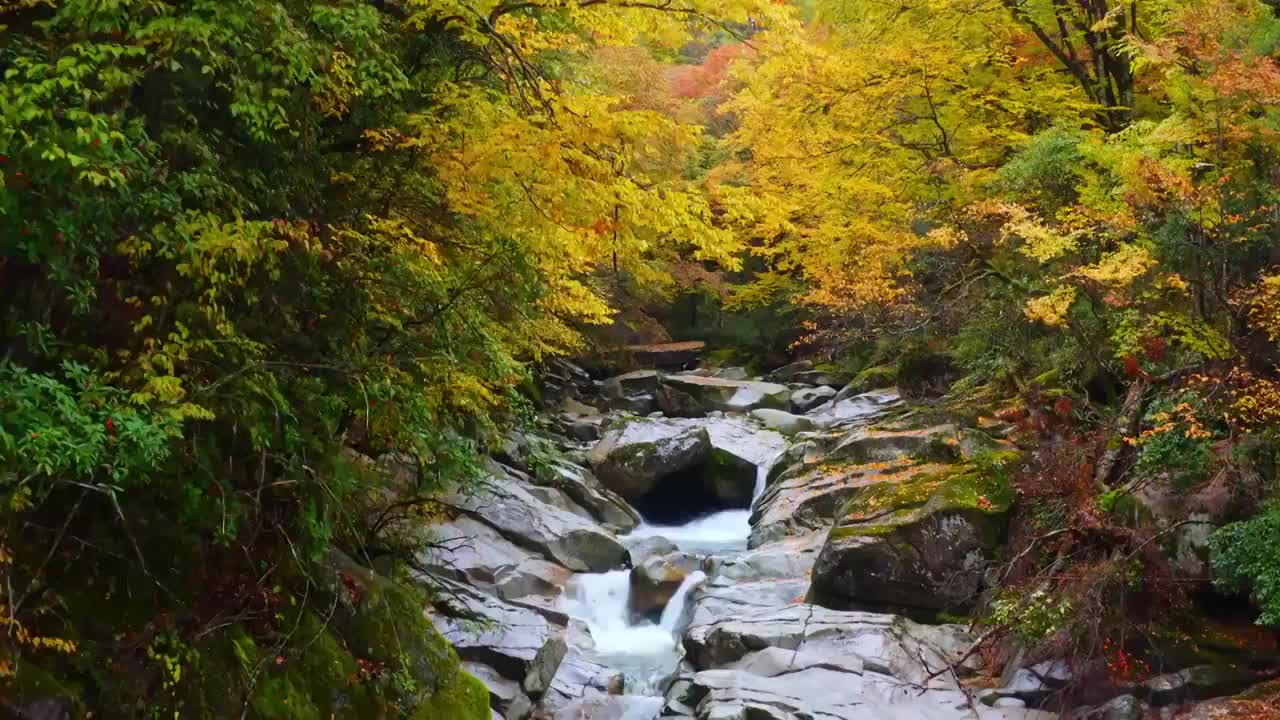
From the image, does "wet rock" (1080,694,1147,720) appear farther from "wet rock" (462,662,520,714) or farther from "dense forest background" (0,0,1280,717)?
"wet rock" (462,662,520,714)

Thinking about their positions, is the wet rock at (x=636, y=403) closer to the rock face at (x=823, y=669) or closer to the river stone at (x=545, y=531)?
the river stone at (x=545, y=531)

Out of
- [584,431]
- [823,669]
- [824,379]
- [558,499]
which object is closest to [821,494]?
[558,499]

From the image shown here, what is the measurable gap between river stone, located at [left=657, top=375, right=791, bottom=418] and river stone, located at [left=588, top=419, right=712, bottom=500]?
4.81 metres

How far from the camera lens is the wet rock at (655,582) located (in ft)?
38.0

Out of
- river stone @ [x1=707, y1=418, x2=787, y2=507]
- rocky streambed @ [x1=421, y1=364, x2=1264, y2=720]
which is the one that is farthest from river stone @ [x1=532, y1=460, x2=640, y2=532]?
river stone @ [x1=707, y1=418, x2=787, y2=507]

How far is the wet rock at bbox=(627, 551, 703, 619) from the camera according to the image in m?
11.6

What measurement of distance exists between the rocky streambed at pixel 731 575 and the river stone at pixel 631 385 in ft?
17.1

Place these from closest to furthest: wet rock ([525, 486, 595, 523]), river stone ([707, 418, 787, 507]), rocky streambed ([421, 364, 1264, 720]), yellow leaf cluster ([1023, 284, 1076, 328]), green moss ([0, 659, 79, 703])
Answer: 1. green moss ([0, 659, 79, 703])
2. rocky streambed ([421, 364, 1264, 720])
3. yellow leaf cluster ([1023, 284, 1076, 328])
4. wet rock ([525, 486, 595, 523])
5. river stone ([707, 418, 787, 507])

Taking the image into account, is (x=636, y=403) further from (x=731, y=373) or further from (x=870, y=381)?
(x=870, y=381)

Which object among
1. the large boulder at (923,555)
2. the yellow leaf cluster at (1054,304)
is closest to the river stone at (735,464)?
the large boulder at (923,555)

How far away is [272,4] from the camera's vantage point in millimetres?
4695

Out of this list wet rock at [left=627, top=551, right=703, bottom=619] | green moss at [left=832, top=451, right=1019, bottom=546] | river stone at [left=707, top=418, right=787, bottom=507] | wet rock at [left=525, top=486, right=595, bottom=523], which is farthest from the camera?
river stone at [left=707, top=418, right=787, bottom=507]

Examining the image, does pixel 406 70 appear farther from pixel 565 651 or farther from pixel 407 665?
pixel 565 651

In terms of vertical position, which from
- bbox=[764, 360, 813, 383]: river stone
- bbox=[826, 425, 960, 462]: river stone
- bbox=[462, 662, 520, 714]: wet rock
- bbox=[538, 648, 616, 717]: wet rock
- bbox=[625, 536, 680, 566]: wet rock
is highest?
bbox=[826, 425, 960, 462]: river stone
